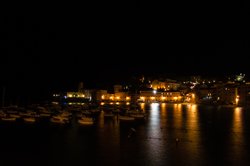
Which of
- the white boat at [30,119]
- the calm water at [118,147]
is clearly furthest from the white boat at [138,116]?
the white boat at [30,119]

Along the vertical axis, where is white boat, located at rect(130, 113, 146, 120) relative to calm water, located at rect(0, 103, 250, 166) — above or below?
above

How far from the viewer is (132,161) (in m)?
13.8

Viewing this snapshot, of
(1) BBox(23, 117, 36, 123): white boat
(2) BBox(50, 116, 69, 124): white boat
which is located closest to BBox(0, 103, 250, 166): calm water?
(2) BBox(50, 116, 69, 124): white boat

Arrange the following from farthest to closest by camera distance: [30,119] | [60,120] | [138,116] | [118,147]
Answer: [138,116], [30,119], [60,120], [118,147]

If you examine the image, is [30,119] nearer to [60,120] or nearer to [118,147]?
[60,120]

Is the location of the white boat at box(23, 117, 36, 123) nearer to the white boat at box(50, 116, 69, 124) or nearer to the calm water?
the white boat at box(50, 116, 69, 124)

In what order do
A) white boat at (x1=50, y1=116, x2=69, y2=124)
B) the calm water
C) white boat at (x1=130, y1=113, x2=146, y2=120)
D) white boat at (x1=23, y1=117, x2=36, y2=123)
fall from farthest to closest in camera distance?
white boat at (x1=130, y1=113, x2=146, y2=120)
white boat at (x1=23, y1=117, x2=36, y2=123)
white boat at (x1=50, y1=116, x2=69, y2=124)
the calm water

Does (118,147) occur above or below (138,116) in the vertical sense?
below

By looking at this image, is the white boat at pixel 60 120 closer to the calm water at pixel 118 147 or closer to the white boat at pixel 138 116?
the calm water at pixel 118 147

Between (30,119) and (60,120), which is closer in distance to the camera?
(60,120)

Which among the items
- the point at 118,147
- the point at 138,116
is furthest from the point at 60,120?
the point at 118,147

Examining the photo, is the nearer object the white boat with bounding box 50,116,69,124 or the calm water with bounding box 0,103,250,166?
the calm water with bounding box 0,103,250,166

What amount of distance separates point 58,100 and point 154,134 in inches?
1324

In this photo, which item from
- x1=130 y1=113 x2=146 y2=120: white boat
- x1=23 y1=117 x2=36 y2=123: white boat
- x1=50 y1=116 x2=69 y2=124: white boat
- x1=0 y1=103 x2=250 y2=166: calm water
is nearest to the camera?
x1=0 y1=103 x2=250 y2=166: calm water
